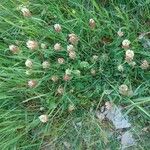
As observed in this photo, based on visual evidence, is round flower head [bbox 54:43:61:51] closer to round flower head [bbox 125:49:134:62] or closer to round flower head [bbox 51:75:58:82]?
round flower head [bbox 51:75:58:82]

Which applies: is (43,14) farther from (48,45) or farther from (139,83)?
(139,83)

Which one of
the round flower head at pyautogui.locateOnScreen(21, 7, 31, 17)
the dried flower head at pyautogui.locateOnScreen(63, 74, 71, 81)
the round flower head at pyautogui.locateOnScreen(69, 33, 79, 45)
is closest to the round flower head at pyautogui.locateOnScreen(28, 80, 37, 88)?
the dried flower head at pyautogui.locateOnScreen(63, 74, 71, 81)

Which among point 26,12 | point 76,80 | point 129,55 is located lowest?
point 76,80

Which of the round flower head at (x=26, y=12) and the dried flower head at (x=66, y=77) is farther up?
the round flower head at (x=26, y=12)

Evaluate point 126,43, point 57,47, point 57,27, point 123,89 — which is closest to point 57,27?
point 57,27

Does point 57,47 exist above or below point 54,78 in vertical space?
above

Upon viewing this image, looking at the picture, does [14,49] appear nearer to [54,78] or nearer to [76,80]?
[54,78]

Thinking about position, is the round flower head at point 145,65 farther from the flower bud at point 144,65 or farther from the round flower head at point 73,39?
the round flower head at point 73,39

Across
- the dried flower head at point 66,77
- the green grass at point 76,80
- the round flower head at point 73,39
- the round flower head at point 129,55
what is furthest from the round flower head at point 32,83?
the round flower head at point 129,55

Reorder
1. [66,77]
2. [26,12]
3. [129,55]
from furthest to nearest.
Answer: [26,12]
[66,77]
[129,55]

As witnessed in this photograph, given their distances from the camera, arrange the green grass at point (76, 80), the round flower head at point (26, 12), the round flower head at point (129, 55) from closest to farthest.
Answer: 1. the round flower head at point (129, 55)
2. the green grass at point (76, 80)
3. the round flower head at point (26, 12)
